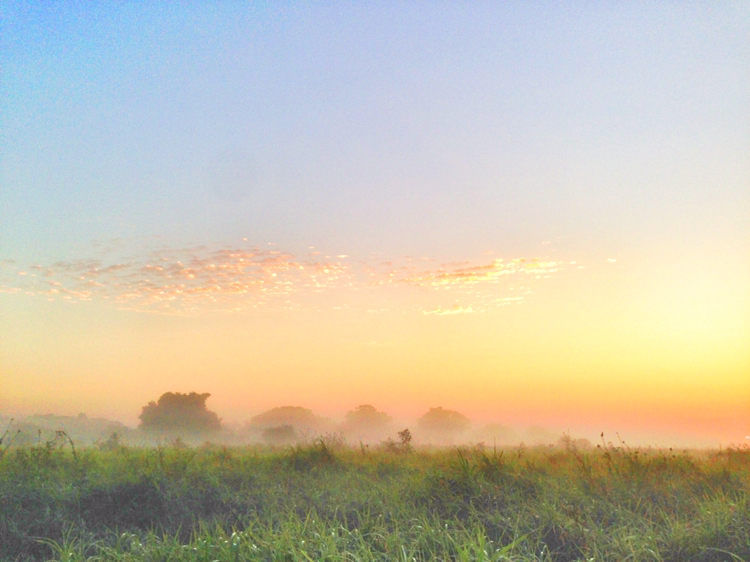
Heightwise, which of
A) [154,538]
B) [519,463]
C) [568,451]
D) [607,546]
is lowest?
[568,451]

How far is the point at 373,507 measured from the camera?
6934 mm

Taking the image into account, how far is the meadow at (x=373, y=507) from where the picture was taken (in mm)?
5066

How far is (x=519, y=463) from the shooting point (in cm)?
873

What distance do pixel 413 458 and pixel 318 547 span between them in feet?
21.1

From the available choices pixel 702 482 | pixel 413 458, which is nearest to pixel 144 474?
pixel 413 458

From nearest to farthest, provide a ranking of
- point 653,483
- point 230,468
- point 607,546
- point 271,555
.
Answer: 1. point 271,555
2. point 607,546
3. point 653,483
4. point 230,468

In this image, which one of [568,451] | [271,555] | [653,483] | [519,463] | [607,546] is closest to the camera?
[271,555]

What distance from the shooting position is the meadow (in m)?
5.07

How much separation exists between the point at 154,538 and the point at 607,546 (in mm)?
4500

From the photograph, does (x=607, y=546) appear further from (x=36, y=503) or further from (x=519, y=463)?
(x=36, y=503)

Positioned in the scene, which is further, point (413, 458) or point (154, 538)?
point (413, 458)

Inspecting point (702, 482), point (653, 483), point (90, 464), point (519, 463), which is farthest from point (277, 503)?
point (702, 482)

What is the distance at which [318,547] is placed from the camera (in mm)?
4832

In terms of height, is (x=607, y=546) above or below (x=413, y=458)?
above
